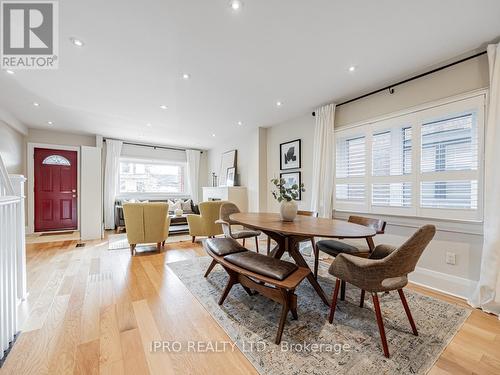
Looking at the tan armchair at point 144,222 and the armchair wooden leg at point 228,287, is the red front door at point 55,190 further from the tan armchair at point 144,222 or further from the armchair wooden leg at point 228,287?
the armchair wooden leg at point 228,287

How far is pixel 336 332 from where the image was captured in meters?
1.60

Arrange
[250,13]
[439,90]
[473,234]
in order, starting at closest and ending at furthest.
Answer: [250,13] → [473,234] → [439,90]

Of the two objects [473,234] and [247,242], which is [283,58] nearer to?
[473,234]

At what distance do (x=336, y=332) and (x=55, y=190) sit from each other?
22.0 ft

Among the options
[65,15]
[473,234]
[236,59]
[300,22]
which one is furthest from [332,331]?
[65,15]

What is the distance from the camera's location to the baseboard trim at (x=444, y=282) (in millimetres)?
2188

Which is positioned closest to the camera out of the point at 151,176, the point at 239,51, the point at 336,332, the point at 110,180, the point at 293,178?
the point at 336,332

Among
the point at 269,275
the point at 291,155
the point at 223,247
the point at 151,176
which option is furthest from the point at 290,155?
the point at 151,176

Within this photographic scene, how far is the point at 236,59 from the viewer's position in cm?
229

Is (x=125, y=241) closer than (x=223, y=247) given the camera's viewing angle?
No

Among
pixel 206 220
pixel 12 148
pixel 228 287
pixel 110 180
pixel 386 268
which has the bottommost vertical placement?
pixel 228 287

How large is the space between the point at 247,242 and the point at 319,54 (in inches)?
131

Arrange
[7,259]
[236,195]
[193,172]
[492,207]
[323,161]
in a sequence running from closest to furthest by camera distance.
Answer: [7,259] < [492,207] < [323,161] < [236,195] < [193,172]

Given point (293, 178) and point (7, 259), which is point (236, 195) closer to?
point (293, 178)
